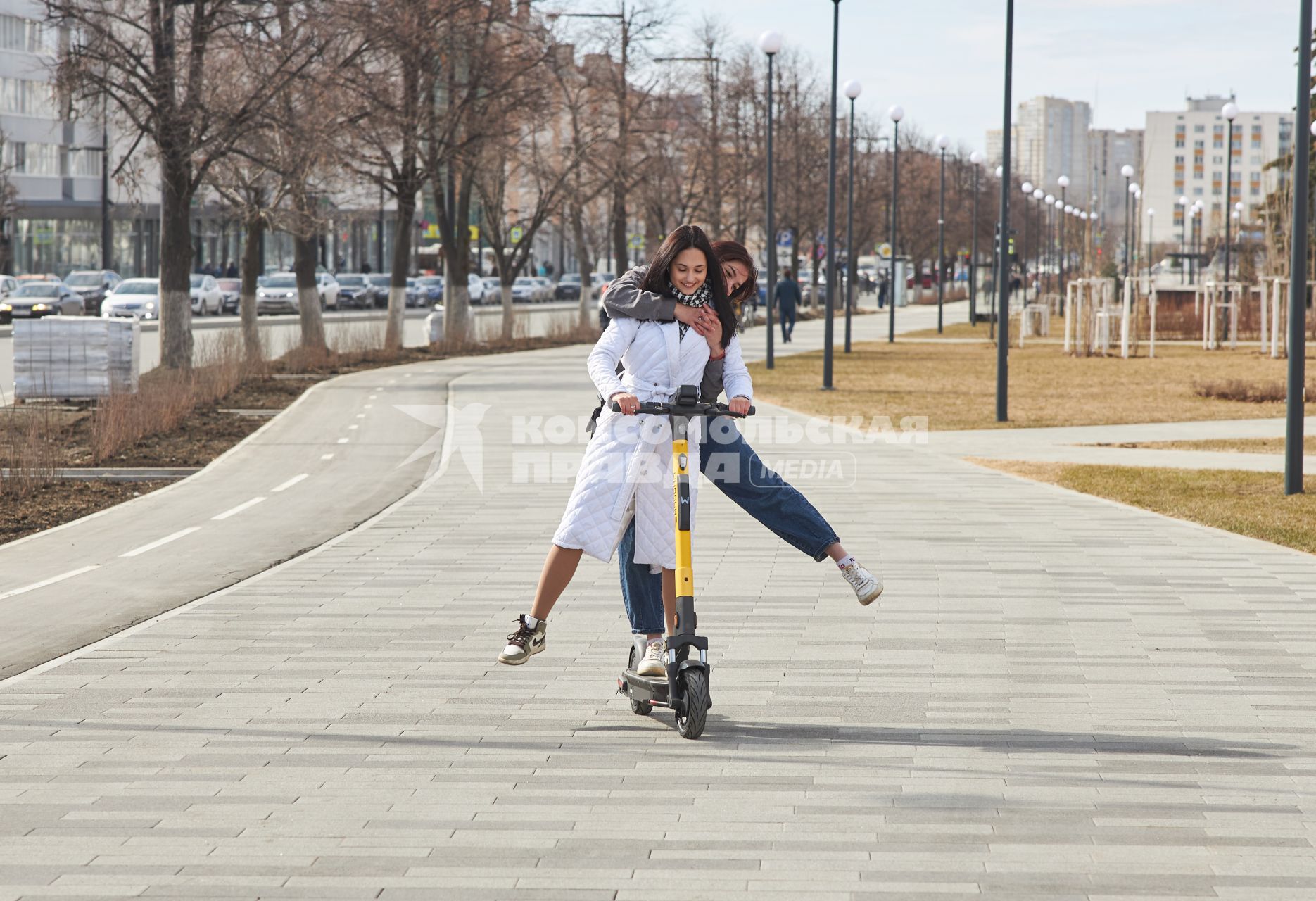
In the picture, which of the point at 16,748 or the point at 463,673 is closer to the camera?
the point at 16,748

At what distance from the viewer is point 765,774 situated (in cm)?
511

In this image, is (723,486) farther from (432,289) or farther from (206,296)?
(432,289)

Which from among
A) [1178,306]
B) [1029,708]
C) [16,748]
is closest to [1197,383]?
[1029,708]

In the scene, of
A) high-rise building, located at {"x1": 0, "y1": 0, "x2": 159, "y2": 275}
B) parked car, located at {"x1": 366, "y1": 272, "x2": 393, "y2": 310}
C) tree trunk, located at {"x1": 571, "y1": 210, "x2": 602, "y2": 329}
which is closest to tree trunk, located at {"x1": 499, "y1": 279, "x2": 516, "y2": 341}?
tree trunk, located at {"x1": 571, "y1": 210, "x2": 602, "y2": 329}

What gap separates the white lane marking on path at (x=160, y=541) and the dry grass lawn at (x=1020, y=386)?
34.4ft

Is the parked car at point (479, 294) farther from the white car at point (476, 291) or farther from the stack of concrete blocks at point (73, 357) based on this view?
the stack of concrete blocks at point (73, 357)

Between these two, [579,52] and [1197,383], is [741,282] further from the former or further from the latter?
[579,52]

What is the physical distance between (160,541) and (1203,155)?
18741 cm

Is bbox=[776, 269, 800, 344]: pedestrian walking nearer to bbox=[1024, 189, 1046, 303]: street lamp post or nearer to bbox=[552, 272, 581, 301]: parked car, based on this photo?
bbox=[1024, 189, 1046, 303]: street lamp post

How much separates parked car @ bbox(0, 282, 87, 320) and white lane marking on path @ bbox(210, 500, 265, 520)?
4024cm

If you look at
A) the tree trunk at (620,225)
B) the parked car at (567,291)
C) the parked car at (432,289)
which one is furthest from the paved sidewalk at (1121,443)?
the parked car at (567,291)

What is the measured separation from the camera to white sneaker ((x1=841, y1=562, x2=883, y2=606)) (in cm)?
617

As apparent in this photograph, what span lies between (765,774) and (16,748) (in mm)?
2409

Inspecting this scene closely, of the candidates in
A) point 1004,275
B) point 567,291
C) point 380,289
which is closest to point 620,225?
point 380,289
